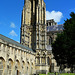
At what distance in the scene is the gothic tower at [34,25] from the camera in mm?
42188

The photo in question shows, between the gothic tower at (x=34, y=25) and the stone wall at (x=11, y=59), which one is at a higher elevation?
the gothic tower at (x=34, y=25)

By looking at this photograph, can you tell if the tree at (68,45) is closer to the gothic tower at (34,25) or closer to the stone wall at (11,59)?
the stone wall at (11,59)

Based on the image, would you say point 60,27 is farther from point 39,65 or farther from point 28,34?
point 39,65

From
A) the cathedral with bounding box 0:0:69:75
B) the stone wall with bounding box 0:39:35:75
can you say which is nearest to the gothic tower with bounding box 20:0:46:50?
the cathedral with bounding box 0:0:69:75

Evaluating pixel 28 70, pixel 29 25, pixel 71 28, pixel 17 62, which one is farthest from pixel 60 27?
pixel 71 28

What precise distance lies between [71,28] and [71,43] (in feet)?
7.51

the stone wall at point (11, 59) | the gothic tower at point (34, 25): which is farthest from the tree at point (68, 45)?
the gothic tower at point (34, 25)

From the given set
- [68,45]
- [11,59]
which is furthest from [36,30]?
[68,45]

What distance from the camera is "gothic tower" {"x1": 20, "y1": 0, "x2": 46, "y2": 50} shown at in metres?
42.2

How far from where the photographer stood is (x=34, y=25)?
146ft

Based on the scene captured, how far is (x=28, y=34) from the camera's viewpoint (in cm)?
4425

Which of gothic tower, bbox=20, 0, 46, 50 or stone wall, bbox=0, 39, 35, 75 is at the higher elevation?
gothic tower, bbox=20, 0, 46, 50

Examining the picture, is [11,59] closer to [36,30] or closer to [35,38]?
[35,38]

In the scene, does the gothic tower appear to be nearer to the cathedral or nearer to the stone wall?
the cathedral
